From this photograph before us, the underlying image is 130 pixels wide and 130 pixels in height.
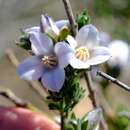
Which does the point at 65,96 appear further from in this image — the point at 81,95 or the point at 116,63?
the point at 116,63

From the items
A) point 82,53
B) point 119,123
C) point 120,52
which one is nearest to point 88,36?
point 82,53

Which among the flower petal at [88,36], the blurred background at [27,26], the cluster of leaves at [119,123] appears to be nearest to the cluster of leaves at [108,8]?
the blurred background at [27,26]

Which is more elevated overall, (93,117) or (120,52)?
(93,117)

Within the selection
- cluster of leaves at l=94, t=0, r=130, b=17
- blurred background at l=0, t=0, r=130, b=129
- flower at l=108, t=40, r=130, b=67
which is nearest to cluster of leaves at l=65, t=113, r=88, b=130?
flower at l=108, t=40, r=130, b=67

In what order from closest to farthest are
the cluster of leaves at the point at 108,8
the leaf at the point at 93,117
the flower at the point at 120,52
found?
the leaf at the point at 93,117 → the flower at the point at 120,52 → the cluster of leaves at the point at 108,8

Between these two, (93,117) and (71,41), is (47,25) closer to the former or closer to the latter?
(71,41)

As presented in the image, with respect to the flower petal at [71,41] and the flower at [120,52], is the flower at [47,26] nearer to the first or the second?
the flower petal at [71,41]

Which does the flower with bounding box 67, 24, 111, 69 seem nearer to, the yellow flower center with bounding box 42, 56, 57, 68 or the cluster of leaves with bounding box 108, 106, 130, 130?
the yellow flower center with bounding box 42, 56, 57, 68
